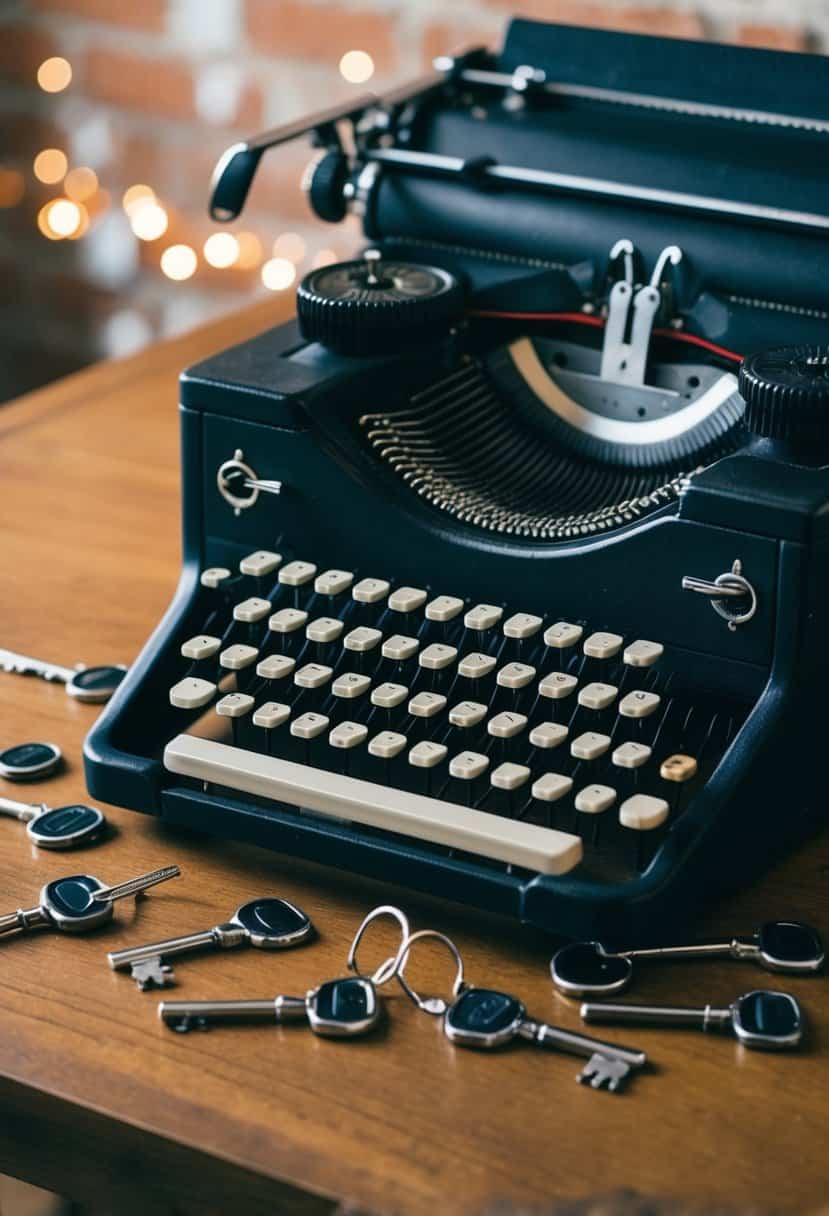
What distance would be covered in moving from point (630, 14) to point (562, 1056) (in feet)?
6.05

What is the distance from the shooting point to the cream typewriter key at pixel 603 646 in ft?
4.30

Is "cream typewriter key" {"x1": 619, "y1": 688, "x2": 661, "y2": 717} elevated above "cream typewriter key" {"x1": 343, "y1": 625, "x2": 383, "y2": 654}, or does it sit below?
above

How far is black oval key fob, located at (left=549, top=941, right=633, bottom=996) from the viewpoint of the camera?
1197mm

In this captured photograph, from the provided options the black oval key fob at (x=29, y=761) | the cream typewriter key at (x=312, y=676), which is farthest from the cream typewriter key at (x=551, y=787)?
the black oval key fob at (x=29, y=761)

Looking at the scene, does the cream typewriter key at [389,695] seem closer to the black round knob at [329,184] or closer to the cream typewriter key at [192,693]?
the cream typewriter key at [192,693]

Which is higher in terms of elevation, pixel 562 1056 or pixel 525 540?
pixel 525 540

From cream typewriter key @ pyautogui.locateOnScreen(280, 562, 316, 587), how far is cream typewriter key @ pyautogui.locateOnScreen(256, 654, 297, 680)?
0.24 ft

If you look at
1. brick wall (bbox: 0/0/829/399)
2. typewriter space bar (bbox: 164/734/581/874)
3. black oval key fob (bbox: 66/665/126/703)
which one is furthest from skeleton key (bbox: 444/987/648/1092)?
brick wall (bbox: 0/0/829/399)

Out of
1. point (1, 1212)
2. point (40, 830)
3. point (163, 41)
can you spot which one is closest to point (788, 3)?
point (163, 41)

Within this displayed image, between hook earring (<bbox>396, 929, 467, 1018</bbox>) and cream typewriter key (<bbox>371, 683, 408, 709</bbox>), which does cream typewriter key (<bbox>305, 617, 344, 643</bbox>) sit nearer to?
cream typewriter key (<bbox>371, 683, 408, 709</bbox>)

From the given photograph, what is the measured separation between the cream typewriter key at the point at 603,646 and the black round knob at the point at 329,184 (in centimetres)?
64

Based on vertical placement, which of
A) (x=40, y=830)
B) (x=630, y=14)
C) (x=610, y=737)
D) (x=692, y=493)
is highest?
(x=630, y=14)

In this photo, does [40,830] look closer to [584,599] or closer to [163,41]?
[584,599]

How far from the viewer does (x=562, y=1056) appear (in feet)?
3.76
